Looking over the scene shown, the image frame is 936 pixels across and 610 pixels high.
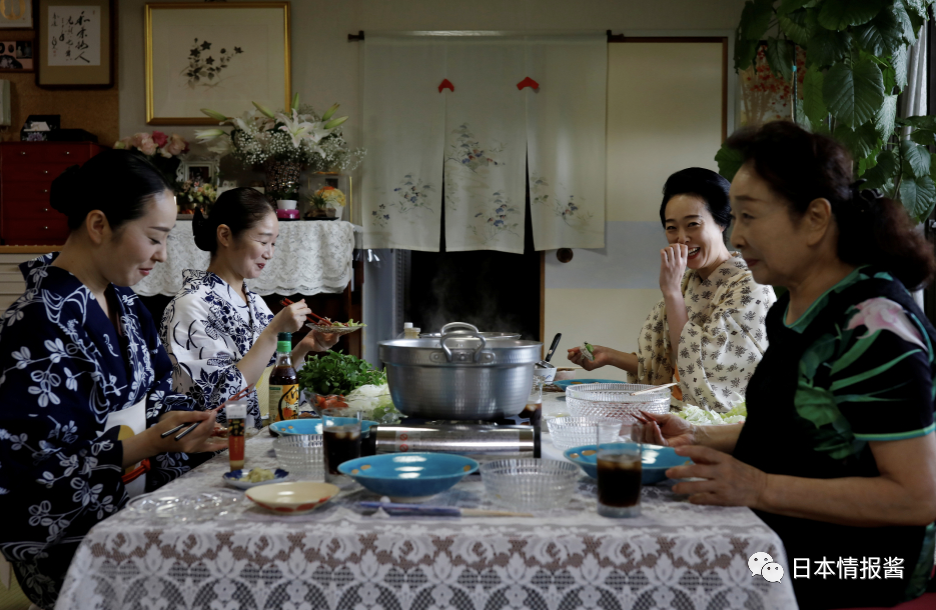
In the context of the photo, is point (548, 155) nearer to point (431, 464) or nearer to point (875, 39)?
point (875, 39)

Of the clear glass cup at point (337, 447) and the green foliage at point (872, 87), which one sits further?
the green foliage at point (872, 87)

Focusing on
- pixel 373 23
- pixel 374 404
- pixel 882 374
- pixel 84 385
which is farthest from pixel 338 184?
pixel 882 374

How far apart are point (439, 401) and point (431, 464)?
124 mm

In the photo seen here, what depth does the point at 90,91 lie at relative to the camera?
14.8 feet

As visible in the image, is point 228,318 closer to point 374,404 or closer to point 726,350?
point 374,404

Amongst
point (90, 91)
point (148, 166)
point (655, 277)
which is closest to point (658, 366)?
point (148, 166)

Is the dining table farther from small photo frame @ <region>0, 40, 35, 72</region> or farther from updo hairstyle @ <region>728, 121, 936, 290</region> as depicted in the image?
small photo frame @ <region>0, 40, 35, 72</region>

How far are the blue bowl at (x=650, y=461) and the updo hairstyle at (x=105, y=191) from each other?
1030 mm

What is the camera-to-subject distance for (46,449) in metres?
1.31

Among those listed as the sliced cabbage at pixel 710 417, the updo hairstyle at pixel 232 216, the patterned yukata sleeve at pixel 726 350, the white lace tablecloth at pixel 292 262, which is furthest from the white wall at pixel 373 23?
the sliced cabbage at pixel 710 417

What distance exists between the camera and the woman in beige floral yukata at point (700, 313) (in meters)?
1.96

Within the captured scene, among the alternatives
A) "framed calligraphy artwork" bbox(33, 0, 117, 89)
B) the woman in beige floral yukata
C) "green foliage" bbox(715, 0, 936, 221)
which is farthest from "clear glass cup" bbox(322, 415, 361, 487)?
"framed calligraphy artwork" bbox(33, 0, 117, 89)

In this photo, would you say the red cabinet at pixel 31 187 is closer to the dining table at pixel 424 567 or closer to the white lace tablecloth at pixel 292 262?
the white lace tablecloth at pixel 292 262

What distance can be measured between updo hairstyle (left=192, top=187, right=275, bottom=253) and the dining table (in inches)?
60.3
